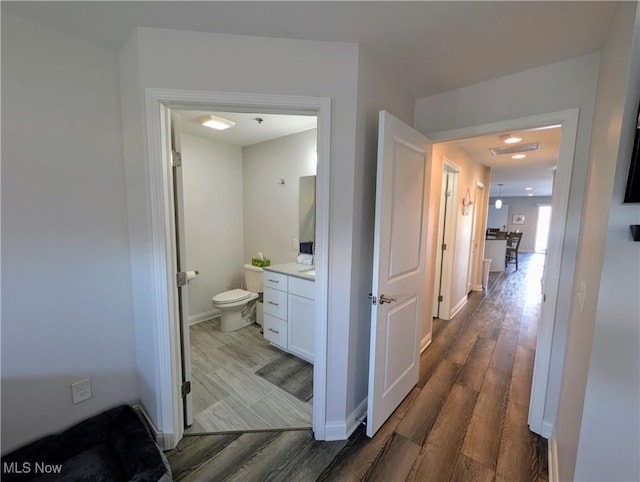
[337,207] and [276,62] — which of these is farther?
[337,207]

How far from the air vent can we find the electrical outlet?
4646 millimetres

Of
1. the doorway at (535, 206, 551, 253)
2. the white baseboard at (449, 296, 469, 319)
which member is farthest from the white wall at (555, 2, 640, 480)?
the doorway at (535, 206, 551, 253)

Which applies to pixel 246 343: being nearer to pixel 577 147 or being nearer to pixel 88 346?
pixel 88 346

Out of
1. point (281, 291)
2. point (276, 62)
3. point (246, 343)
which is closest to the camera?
point (276, 62)

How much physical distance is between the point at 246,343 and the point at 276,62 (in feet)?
8.48

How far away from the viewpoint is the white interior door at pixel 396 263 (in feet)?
5.06

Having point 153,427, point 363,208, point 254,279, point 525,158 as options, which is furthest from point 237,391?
point 525,158

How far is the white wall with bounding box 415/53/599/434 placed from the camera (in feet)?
4.98

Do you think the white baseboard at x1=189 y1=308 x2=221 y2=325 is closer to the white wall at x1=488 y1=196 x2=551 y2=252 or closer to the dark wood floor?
the dark wood floor

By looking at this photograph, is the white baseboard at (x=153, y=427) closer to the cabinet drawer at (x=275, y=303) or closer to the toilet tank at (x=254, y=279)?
the cabinet drawer at (x=275, y=303)

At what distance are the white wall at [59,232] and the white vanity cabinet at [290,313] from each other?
1241mm

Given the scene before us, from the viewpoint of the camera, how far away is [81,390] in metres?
1.51

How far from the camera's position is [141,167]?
1456 millimetres

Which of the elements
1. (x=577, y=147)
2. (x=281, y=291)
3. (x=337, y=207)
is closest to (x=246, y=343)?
(x=281, y=291)
